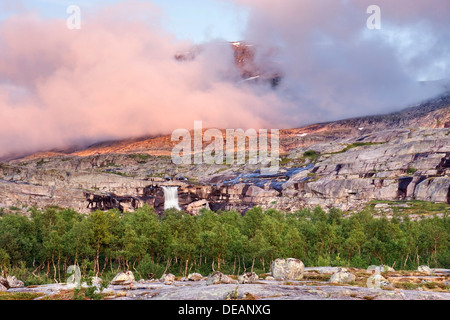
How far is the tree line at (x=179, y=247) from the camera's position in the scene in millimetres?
79375

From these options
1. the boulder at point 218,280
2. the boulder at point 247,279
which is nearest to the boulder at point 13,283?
the boulder at point 218,280

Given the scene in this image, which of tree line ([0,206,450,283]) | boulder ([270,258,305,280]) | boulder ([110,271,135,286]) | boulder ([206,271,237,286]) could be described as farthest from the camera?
tree line ([0,206,450,283])

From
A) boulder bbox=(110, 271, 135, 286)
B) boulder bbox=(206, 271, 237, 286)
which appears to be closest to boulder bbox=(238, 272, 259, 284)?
boulder bbox=(206, 271, 237, 286)

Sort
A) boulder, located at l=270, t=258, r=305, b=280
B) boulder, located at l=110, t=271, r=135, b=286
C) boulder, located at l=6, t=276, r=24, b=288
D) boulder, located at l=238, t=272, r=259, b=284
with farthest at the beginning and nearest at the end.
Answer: boulder, located at l=270, t=258, r=305, b=280 < boulder, located at l=6, t=276, r=24, b=288 < boulder, located at l=110, t=271, r=135, b=286 < boulder, located at l=238, t=272, r=259, b=284

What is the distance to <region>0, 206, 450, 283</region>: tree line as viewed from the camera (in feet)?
260

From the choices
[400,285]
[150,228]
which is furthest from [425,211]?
[400,285]

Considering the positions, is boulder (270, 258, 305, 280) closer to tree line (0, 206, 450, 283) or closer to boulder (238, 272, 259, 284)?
boulder (238, 272, 259, 284)

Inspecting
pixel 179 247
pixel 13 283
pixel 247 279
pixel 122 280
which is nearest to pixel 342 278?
pixel 247 279
